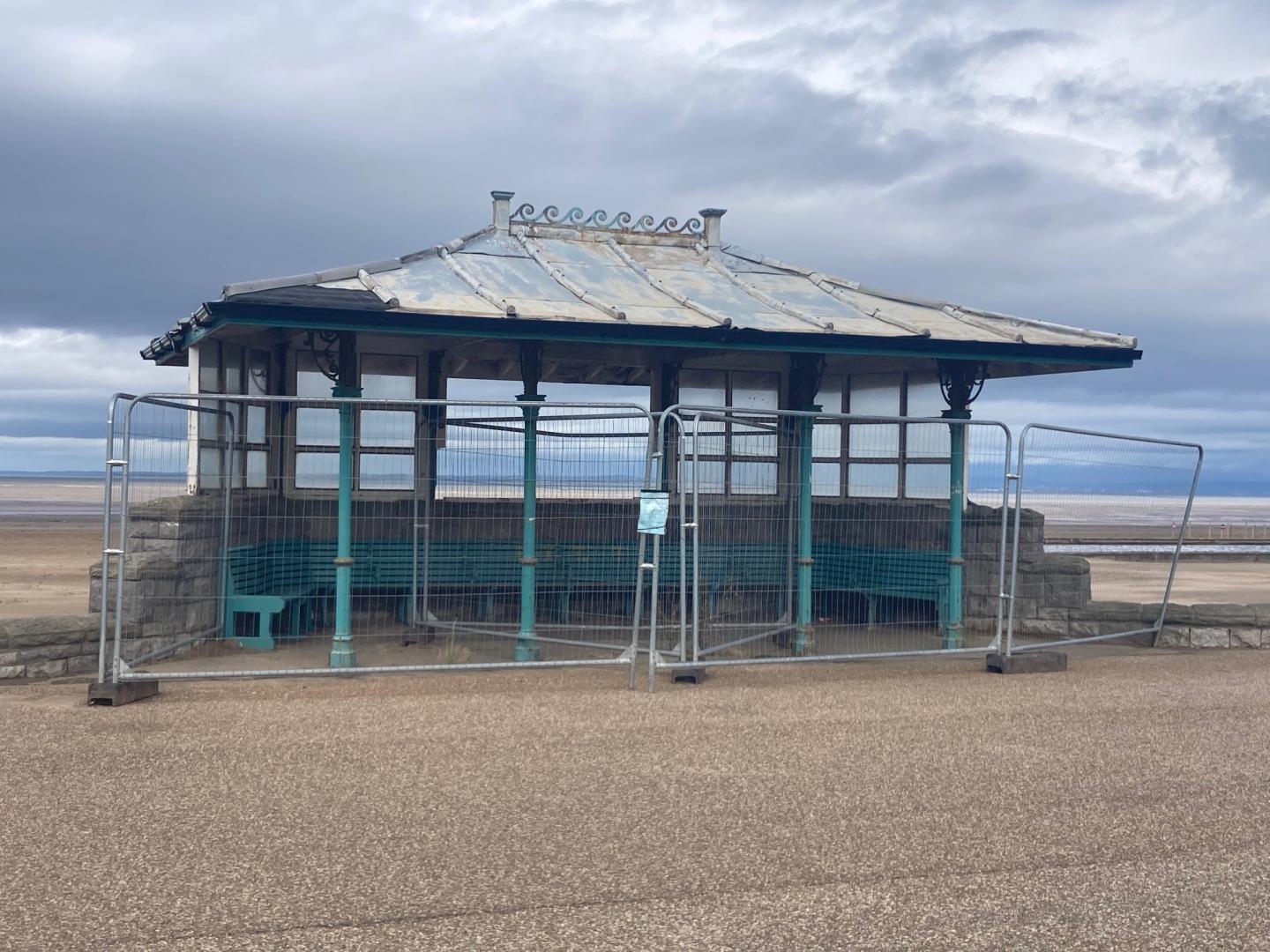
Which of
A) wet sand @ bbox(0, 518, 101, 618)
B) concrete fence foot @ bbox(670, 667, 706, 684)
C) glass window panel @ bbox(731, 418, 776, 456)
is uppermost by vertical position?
glass window panel @ bbox(731, 418, 776, 456)

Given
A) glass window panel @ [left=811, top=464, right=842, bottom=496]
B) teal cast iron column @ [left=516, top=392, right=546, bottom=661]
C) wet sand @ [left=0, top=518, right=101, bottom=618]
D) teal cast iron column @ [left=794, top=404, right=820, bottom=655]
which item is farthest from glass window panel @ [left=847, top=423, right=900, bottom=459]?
wet sand @ [left=0, top=518, right=101, bottom=618]

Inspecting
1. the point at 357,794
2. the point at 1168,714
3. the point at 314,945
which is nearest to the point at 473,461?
the point at 357,794

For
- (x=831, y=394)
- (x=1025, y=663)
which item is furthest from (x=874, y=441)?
(x=1025, y=663)

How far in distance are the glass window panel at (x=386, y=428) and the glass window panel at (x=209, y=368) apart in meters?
1.37

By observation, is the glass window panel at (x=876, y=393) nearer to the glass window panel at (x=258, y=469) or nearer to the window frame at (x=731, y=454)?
the window frame at (x=731, y=454)

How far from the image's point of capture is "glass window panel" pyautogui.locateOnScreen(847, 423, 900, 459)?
13.6 meters

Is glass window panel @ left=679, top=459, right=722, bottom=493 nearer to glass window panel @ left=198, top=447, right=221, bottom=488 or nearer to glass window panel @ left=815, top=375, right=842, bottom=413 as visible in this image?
glass window panel @ left=815, top=375, right=842, bottom=413

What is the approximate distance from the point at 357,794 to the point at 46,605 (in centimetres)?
1205

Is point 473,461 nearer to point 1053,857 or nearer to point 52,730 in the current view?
point 52,730

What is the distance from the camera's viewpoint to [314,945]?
171 inches

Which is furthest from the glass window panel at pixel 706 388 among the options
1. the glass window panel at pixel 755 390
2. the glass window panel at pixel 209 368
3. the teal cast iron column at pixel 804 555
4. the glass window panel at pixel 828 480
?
the glass window panel at pixel 209 368

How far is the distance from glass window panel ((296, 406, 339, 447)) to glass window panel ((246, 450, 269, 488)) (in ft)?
1.25

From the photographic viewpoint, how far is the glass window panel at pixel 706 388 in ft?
44.7

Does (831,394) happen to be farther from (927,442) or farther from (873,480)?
(927,442)
